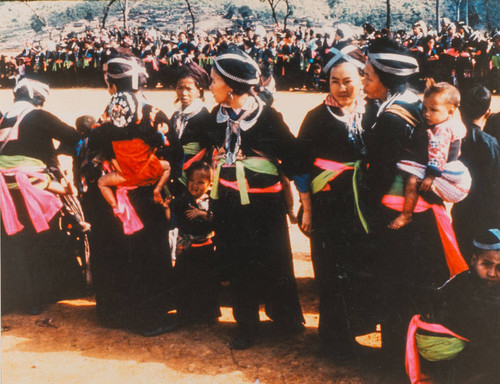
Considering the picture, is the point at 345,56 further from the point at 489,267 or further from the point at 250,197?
the point at 489,267

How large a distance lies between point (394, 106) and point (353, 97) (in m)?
0.31

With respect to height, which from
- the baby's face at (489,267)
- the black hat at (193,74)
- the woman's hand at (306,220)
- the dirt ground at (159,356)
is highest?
the black hat at (193,74)

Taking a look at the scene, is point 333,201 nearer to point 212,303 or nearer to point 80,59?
point 212,303

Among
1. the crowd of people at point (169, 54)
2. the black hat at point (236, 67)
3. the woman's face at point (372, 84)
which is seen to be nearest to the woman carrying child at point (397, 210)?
the woman's face at point (372, 84)

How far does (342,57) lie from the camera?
3109 millimetres

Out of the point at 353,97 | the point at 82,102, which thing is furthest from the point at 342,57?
the point at 82,102

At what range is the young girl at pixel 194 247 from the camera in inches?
160

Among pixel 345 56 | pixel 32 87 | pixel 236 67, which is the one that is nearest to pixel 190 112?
pixel 236 67

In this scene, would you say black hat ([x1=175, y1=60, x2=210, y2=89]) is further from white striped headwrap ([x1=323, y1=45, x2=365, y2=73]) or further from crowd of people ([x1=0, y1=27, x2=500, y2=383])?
white striped headwrap ([x1=323, y1=45, x2=365, y2=73])

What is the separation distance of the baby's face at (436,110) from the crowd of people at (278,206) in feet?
0.03

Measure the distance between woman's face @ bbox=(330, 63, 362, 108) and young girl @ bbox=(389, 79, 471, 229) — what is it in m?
0.42

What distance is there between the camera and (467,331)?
2898 millimetres

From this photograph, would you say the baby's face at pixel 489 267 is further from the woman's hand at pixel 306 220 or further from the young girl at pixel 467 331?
the woman's hand at pixel 306 220

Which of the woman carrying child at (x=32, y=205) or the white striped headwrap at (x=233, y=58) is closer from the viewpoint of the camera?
the white striped headwrap at (x=233, y=58)
